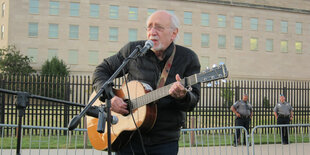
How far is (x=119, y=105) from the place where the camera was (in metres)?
3.26

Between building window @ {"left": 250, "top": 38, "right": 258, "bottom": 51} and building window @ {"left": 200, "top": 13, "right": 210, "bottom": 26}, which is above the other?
building window @ {"left": 200, "top": 13, "right": 210, "bottom": 26}

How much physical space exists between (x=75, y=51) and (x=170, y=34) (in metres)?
40.7

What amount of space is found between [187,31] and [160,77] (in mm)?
43320

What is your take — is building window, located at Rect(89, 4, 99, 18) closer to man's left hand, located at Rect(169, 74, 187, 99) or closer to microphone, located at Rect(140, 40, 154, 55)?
microphone, located at Rect(140, 40, 154, 55)

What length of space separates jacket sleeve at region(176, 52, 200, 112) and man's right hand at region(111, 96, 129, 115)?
0.57 m

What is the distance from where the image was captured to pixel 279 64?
50375 mm

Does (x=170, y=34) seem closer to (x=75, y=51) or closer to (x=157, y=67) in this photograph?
(x=157, y=67)

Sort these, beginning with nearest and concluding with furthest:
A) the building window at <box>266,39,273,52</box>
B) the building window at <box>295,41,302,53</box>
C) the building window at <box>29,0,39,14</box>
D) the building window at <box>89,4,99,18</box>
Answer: the building window at <box>29,0,39,14</box>, the building window at <box>89,4,99,18</box>, the building window at <box>266,39,273,52</box>, the building window at <box>295,41,302,53</box>

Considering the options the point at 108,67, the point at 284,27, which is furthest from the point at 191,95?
the point at 284,27

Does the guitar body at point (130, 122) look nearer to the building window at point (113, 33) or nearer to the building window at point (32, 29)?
the building window at point (32, 29)

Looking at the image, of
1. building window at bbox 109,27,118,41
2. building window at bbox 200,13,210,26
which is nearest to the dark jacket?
building window at bbox 109,27,118,41

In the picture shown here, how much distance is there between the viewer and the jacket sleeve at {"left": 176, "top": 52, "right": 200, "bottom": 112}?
292 centimetres

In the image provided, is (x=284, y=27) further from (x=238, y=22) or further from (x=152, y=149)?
(x=152, y=149)

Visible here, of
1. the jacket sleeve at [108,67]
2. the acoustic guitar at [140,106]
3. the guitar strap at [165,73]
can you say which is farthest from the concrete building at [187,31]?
the guitar strap at [165,73]
